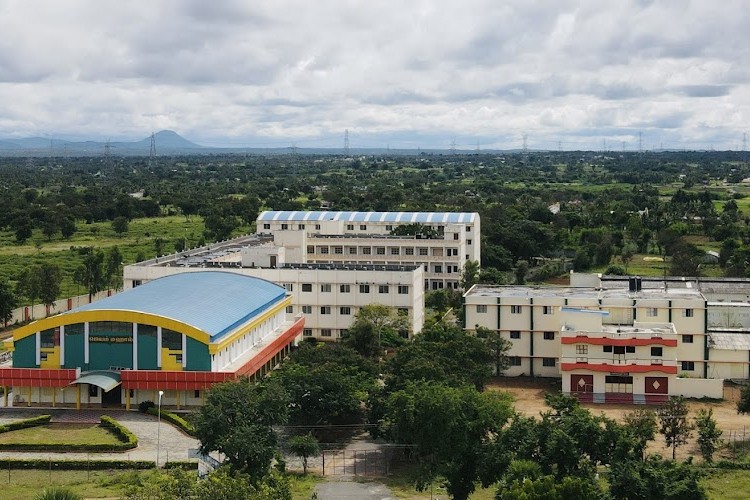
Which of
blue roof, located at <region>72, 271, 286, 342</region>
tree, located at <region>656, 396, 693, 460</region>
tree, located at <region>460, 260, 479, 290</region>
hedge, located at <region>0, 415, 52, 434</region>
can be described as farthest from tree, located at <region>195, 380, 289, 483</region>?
tree, located at <region>460, 260, 479, 290</region>

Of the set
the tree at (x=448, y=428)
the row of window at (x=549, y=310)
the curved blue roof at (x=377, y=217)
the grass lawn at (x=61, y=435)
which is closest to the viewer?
the tree at (x=448, y=428)

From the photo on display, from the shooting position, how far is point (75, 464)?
37094mm

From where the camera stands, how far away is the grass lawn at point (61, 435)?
40.0 meters

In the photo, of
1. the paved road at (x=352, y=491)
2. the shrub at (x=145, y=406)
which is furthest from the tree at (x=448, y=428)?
the shrub at (x=145, y=406)

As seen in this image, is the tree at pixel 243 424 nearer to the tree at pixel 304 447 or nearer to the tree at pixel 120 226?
the tree at pixel 304 447

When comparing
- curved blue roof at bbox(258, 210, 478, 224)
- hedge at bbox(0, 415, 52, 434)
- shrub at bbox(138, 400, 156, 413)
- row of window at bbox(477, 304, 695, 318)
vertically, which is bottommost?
hedge at bbox(0, 415, 52, 434)

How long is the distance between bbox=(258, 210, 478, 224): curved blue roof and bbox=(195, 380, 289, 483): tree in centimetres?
4991

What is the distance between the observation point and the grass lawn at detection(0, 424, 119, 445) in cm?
4000

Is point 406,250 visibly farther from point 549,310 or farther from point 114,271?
point 549,310

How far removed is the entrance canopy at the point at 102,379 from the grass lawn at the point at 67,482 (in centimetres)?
739

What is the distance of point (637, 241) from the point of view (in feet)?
337

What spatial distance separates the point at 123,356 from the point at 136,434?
17.9ft

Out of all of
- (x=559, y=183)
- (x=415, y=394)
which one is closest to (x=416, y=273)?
(x=415, y=394)

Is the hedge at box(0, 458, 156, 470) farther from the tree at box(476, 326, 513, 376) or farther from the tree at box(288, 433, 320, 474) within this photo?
the tree at box(476, 326, 513, 376)
